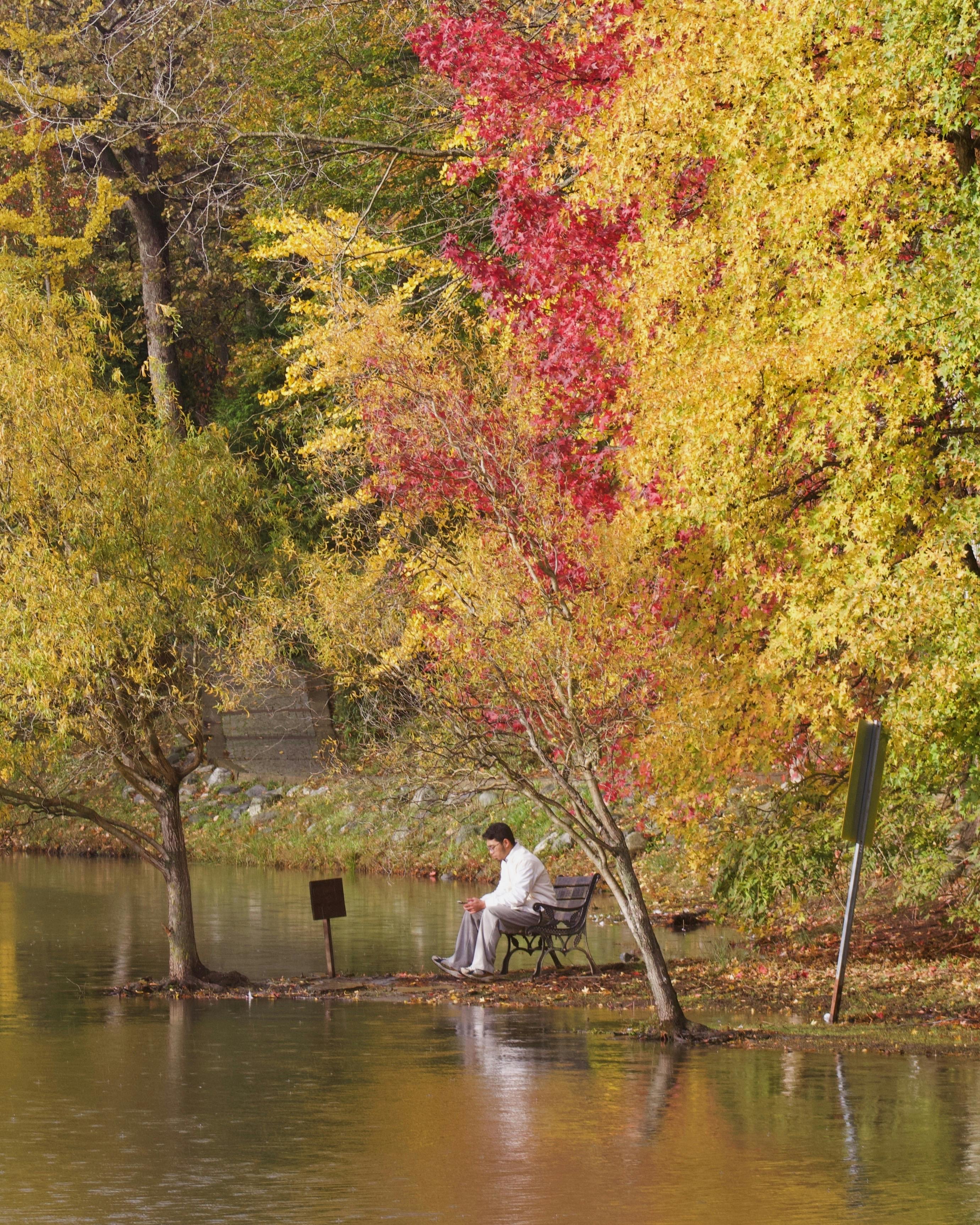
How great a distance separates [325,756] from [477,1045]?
2110 cm

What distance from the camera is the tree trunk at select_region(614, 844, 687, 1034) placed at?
12.7 metres

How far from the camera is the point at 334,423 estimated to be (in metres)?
25.3

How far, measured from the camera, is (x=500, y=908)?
15742mm

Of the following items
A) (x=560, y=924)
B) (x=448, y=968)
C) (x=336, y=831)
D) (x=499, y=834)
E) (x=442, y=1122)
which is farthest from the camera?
(x=336, y=831)

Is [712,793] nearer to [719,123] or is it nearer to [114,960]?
[719,123]

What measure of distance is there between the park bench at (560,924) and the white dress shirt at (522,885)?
13cm

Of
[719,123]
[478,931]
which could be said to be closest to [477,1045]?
[478,931]

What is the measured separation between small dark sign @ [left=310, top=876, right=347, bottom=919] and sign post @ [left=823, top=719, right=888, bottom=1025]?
17.7 ft

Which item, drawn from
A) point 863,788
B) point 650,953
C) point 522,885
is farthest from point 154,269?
point 863,788

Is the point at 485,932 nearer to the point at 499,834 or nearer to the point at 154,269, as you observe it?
the point at 499,834

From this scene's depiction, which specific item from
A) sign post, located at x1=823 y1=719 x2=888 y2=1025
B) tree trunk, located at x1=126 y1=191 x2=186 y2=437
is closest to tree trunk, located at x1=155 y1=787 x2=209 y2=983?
sign post, located at x1=823 y1=719 x2=888 y2=1025

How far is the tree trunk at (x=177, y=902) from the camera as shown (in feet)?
51.8

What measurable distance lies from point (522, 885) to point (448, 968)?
1022 millimetres

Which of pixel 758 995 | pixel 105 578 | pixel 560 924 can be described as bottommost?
pixel 758 995
